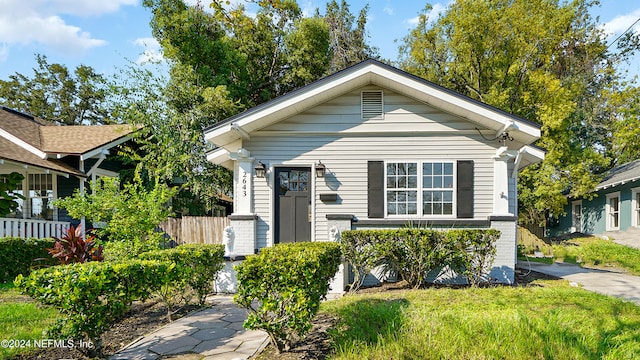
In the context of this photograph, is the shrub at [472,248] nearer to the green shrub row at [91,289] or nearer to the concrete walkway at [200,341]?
the concrete walkway at [200,341]

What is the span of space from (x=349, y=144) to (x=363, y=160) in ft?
1.52

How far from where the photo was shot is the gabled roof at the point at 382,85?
709cm

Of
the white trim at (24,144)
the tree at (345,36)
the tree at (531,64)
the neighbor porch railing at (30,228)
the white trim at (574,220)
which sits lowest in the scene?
the white trim at (574,220)

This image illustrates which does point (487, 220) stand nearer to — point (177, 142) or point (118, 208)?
point (118, 208)

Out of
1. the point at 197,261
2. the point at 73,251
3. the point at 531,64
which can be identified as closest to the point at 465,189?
the point at 197,261

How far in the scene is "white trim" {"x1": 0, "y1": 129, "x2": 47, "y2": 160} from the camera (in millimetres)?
10961

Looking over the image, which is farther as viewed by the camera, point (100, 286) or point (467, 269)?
point (467, 269)

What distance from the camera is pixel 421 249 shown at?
640cm

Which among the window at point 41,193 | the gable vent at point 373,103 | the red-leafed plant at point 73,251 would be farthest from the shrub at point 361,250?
the window at point 41,193

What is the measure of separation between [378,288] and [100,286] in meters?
4.75

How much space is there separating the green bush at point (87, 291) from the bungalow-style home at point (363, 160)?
12.6 feet

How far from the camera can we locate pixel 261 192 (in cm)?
774

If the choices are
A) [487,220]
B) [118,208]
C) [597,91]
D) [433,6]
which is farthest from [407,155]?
[597,91]

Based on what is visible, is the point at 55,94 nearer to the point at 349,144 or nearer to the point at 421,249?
the point at 349,144
